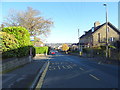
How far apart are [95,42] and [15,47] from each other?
41.3 meters

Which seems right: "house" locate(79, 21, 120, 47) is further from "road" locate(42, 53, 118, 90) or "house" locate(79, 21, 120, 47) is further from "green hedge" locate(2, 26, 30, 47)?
"road" locate(42, 53, 118, 90)

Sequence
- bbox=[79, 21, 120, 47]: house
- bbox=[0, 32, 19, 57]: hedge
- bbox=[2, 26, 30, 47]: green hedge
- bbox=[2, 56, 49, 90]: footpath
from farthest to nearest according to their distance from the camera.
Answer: bbox=[79, 21, 120, 47]: house, bbox=[2, 26, 30, 47]: green hedge, bbox=[0, 32, 19, 57]: hedge, bbox=[2, 56, 49, 90]: footpath

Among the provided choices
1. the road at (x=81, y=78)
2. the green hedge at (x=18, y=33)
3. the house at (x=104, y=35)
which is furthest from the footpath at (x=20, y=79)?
the house at (x=104, y=35)

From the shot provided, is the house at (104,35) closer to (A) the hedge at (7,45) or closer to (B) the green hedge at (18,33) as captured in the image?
(B) the green hedge at (18,33)

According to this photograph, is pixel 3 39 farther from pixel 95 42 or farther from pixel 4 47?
pixel 95 42

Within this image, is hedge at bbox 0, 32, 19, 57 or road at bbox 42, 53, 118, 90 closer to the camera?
road at bbox 42, 53, 118, 90

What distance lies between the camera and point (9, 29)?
60.2 feet

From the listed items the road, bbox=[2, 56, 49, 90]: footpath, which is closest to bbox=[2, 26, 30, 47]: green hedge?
the road

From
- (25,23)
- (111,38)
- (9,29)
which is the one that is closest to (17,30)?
(9,29)

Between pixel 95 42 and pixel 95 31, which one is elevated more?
pixel 95 31

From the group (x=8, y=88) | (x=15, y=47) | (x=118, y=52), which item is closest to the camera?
(x=8, y=88)

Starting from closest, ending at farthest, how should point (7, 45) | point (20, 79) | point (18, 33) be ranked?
point (20, 79) < point (7, 45) < point (18, 33)

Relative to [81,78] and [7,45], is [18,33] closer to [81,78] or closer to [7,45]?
[7,45]

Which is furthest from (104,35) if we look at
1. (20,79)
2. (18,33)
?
(20,79)
